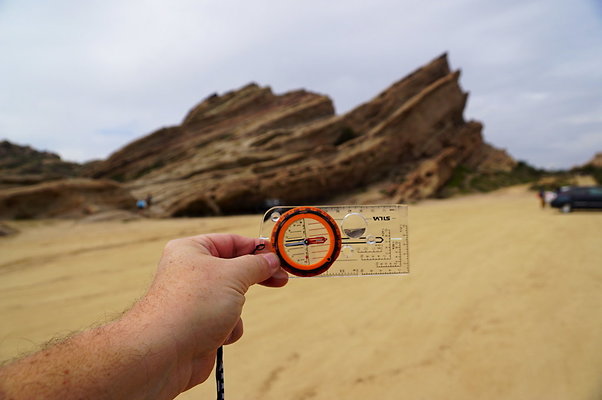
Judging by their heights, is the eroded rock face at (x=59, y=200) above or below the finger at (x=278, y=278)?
above

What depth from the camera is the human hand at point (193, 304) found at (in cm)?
125

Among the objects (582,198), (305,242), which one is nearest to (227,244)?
(305,242)

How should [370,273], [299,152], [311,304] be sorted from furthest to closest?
1. [299,152]
2. [311,304]
3. [370,273]

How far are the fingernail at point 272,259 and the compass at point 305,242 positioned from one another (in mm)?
61

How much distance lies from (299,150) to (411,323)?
829 inches

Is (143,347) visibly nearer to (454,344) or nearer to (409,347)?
(409,347)

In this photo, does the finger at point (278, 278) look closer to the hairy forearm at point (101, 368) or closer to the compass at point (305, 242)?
the compass at point (305, 242)

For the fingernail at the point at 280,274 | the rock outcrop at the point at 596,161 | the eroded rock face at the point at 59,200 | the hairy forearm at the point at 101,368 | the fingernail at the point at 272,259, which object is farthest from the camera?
the rock outcrop at the point at 596,161

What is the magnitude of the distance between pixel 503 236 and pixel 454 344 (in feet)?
17.2

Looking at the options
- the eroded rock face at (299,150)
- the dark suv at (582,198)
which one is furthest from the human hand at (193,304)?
the eroded rock face at (299,150)

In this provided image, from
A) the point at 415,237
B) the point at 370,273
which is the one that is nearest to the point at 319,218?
the point at 370,273

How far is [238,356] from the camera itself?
295 centimetres

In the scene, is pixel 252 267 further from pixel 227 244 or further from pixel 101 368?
pixel 101 368

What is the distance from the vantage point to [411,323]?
11.2ft
